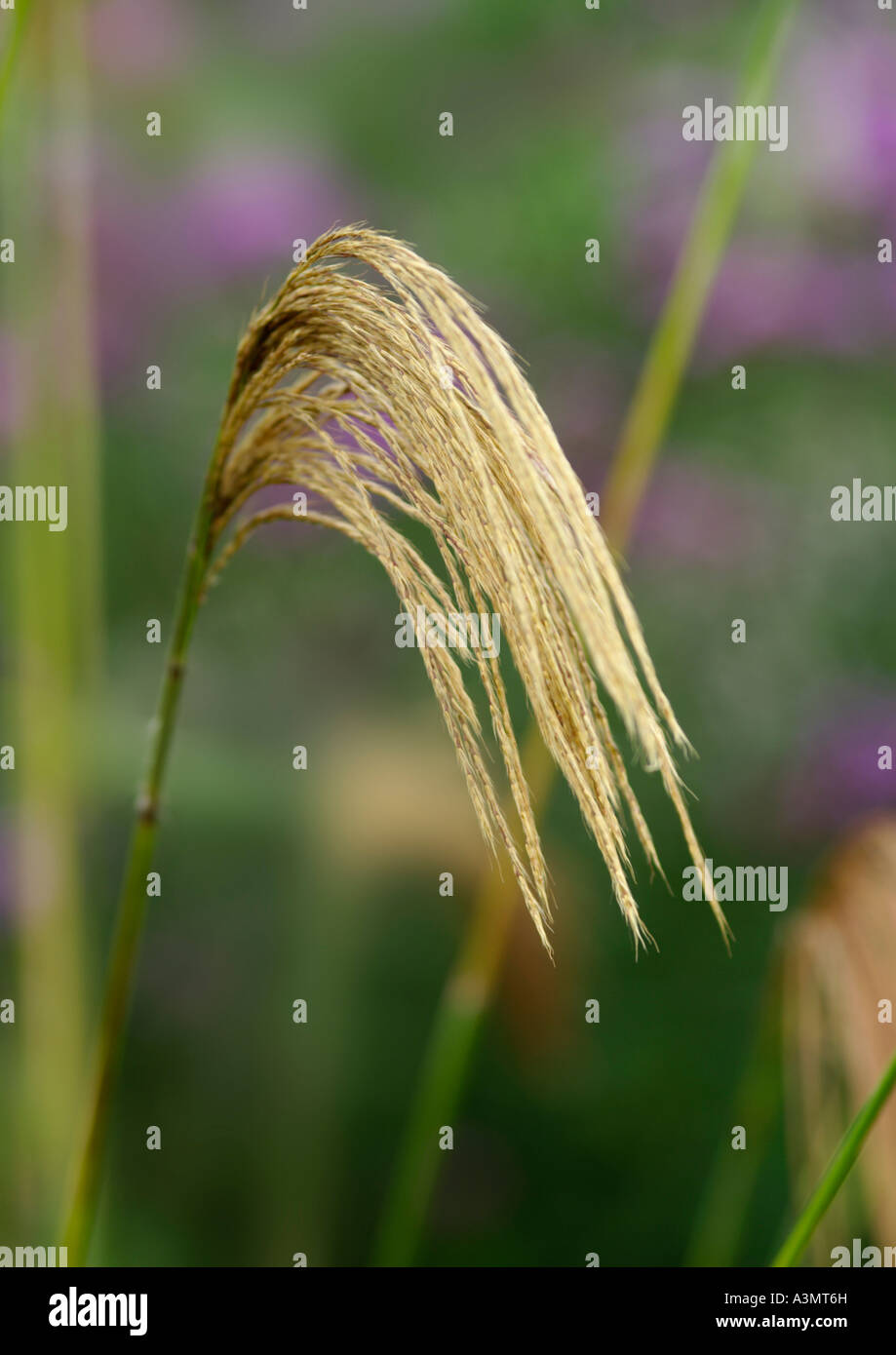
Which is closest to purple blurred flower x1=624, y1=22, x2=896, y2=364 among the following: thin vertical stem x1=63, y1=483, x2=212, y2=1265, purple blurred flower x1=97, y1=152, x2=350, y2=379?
purple blurred flower x1=97, y1=152, x2=350, y2=379

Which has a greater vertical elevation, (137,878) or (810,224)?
(810,224)

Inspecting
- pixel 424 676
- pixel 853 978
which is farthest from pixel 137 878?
pixel 424 676

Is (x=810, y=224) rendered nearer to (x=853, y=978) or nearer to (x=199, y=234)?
(x=199, y=234)

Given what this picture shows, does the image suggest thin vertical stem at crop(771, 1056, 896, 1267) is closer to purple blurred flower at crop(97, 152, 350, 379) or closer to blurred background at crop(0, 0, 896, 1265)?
blurred background at crop(0, 0, 896, 1265)

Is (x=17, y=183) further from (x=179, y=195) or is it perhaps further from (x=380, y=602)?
(x=380, y=602)

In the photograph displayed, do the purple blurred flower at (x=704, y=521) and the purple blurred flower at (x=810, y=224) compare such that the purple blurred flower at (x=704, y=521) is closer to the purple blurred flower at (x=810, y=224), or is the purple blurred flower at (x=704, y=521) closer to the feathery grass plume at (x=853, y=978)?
the purple blurred flower at (x=810, y=224)

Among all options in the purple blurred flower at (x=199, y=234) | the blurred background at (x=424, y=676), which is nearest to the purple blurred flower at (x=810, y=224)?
the blurred background at (x=424, y=676)
